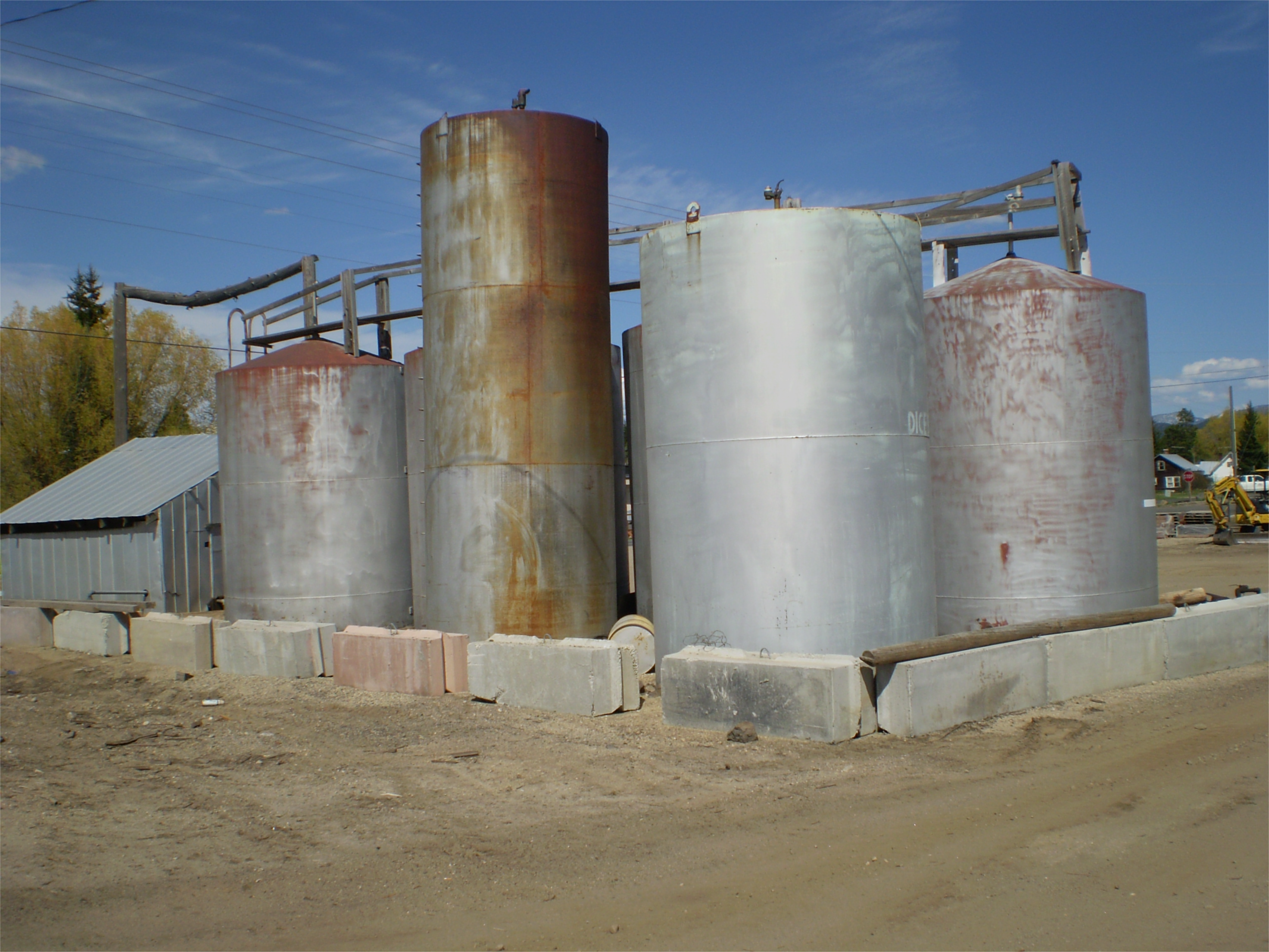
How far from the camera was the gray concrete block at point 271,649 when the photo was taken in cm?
1197

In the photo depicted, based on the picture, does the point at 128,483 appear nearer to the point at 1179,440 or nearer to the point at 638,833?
the point at 638,833

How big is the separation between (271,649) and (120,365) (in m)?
16.3

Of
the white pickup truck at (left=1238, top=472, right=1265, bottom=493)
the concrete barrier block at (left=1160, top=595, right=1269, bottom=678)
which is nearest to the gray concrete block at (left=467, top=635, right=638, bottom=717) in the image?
the concrete barrier block at (left=1160, top=595, right=1269, bottom=678)

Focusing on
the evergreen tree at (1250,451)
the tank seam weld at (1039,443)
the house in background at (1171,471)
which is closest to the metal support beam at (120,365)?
the tank seam weld at (1039,443)

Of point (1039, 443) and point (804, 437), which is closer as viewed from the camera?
point (804, 437)

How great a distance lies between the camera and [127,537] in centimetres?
1836

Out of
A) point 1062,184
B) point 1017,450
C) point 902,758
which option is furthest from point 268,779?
point 1062,184

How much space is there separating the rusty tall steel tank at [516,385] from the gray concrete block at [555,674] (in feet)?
5.57

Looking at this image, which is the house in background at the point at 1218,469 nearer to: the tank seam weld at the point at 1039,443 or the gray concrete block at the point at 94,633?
the tank seam weld at the point at 1039,443

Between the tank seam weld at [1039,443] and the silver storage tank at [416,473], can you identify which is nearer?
the tank seam weld at [1039,443]

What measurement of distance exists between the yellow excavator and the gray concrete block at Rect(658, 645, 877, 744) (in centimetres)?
3024

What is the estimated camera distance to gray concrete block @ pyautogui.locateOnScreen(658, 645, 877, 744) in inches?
317

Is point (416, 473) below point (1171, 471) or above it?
above

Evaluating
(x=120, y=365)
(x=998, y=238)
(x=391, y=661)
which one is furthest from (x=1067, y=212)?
(x=120, y=365)
